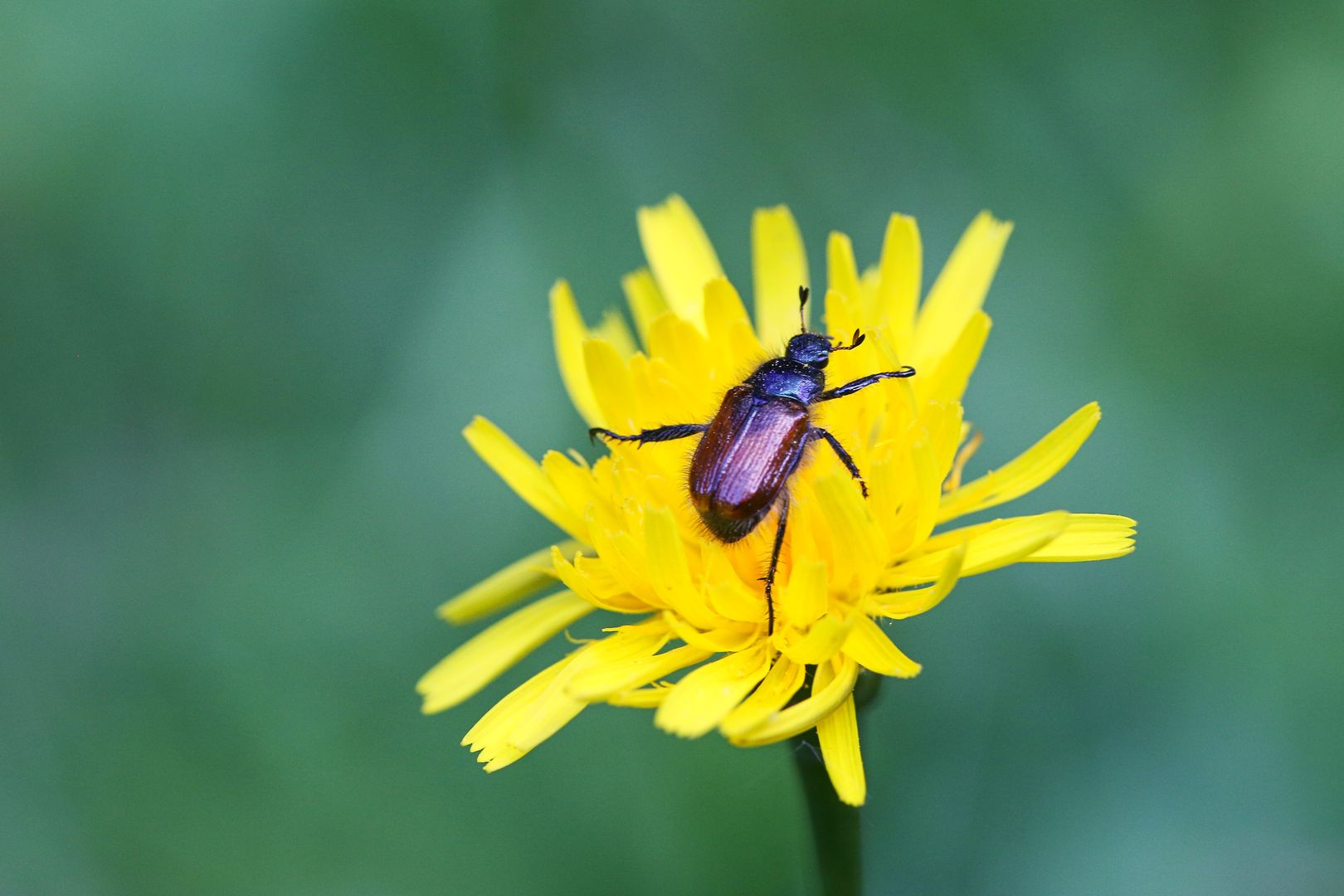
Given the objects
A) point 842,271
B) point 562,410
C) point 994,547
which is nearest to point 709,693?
point 994,547

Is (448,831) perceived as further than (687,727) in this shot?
Yes

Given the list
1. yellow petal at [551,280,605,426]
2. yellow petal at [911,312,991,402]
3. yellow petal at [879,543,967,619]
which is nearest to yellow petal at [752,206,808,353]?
yellow petal at [551,280,605,426]

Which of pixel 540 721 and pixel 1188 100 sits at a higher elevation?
pixel 1188 100

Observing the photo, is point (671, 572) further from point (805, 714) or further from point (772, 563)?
point (805, 714)

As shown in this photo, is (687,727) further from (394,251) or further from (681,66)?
(681,66)

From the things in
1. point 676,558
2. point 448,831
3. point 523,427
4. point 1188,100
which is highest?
point 1188,100

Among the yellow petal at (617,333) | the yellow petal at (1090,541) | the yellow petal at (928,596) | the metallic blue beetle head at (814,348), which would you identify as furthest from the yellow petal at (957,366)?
the yellow petal at (617,333)

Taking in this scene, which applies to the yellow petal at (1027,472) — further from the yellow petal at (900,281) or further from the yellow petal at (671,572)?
the yellow petal at (671,572)

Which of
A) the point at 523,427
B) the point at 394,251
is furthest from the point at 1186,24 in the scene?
the point at 394,251

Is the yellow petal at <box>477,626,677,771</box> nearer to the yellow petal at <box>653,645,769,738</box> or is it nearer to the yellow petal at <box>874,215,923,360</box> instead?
the yellow petal at <box>653,645,769,738</box>
